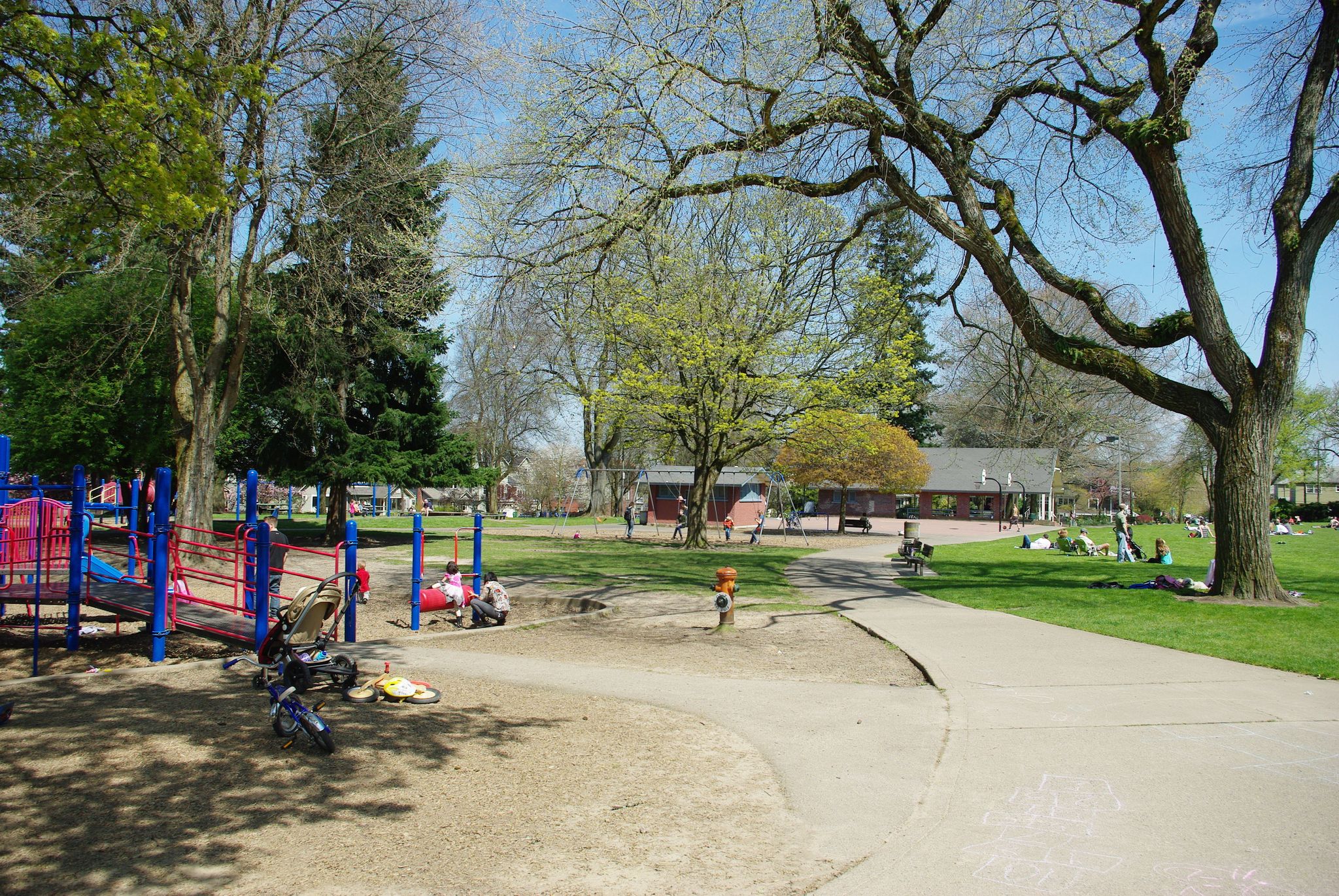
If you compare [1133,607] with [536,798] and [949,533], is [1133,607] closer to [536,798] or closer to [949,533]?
[536,798]

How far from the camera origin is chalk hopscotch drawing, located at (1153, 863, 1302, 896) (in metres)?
3.85

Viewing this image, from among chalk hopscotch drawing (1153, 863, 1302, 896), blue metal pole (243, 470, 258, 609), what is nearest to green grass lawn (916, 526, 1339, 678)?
chalk hopscotch drawing (1153, 863, 1302, 896)

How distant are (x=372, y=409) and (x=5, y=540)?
20847 mm

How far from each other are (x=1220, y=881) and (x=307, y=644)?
6540 millimetres

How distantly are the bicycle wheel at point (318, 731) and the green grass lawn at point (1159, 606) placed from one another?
8.88 metres

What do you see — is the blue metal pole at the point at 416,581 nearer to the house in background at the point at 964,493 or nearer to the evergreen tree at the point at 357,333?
the evergreen tree at the point at 357,333

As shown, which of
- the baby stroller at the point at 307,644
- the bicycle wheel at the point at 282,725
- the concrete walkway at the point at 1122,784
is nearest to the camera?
the concrete walkway at the point at 1122,784

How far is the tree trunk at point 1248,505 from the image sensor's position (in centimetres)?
1282

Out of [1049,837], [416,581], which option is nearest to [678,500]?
[416,581]

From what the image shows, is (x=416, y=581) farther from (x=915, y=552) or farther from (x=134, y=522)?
(x=915, y=552)

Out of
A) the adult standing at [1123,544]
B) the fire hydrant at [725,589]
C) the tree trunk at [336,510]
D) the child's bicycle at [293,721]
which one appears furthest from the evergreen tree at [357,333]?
the adult standing at [1123,544]

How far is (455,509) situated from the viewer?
2867 inches

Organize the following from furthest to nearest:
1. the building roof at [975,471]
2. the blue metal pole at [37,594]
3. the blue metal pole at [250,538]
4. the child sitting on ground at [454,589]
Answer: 1. the building roof at [975,471]
2. the child sitting on ground at [454,589]
3. the blue metal pole at [250,538]
4. the blue metal pole at [37,594]

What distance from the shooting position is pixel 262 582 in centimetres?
855
